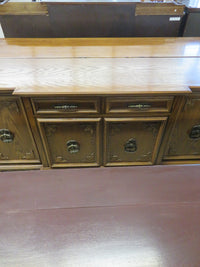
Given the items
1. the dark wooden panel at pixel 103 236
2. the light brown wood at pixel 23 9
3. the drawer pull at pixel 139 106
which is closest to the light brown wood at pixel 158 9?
the light brown wood at pixel 23 9

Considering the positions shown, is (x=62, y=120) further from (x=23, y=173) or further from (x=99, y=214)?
(x=99, y=214)

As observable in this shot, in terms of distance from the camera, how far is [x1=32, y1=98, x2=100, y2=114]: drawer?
0.81m

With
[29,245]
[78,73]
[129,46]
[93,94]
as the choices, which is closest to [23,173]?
[29,245]

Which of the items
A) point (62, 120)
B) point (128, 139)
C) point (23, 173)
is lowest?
point (128, 139)

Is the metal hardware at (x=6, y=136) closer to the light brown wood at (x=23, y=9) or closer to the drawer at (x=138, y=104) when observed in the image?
the drawer at (x=138, y=104)

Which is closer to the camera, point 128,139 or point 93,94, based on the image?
point 93,94

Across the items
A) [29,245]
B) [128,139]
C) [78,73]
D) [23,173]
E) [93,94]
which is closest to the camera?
[29,245]

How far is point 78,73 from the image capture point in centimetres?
87

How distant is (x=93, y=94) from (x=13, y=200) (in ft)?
1.70

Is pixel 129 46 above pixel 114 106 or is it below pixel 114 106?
above

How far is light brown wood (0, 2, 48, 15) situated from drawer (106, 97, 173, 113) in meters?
0.80

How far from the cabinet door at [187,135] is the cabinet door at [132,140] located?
10 centimetres

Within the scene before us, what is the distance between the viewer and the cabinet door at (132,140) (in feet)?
3.03

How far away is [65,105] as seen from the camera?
0.83 m
